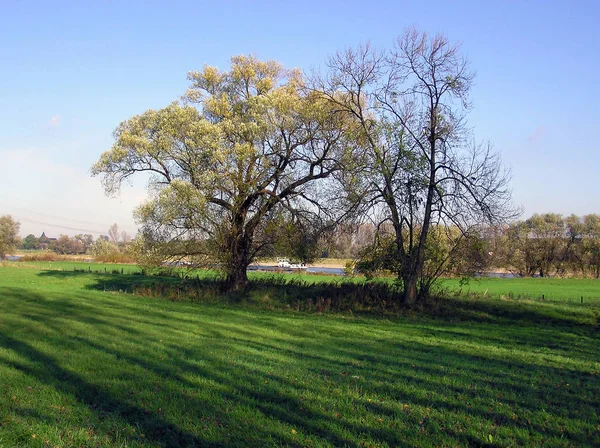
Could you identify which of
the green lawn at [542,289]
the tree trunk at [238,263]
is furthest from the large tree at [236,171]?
the green lawn at [542,289]

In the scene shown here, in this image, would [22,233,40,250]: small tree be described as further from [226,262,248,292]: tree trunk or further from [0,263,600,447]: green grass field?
[0,263,600,447]: green grass field

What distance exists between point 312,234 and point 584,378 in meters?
18.1

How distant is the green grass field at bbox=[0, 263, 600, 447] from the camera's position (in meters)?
6.13

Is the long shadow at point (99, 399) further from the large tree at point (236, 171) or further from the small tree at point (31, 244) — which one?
the small tree at point (31, 244)

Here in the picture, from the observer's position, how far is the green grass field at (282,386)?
6.13 metres

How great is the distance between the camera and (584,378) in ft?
31.8

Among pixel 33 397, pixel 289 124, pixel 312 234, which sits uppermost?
pixel 289 124

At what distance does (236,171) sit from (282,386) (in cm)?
2045

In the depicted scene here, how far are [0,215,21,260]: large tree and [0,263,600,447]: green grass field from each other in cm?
6818

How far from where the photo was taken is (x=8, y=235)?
76250 mm

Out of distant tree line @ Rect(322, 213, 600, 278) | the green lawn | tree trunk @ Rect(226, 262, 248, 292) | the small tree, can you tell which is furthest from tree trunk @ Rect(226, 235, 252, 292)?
the small tree

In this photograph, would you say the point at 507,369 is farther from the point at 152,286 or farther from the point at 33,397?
the point at 152,286

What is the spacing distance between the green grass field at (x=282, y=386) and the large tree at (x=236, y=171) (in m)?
11.5

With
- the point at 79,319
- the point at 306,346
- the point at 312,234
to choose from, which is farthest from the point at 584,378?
the point at 312,234
